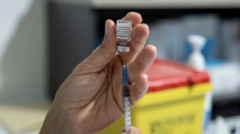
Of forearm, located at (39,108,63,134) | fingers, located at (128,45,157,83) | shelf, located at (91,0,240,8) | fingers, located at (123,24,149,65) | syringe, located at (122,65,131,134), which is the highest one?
shelf, located at (91,0,240,8)

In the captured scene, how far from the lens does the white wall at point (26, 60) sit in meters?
1.38

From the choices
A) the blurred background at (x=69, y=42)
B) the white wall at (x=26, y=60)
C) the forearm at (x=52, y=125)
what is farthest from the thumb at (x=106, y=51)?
the white wall at (x=26, y=60)

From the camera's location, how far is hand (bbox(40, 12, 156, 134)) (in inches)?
28.4

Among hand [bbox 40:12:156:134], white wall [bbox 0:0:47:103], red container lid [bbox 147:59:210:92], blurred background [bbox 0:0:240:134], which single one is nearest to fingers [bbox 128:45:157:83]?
hand [bbox 40:12:156:134]

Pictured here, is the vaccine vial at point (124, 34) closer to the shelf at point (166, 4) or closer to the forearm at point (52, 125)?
the forearm at point (52, 125)

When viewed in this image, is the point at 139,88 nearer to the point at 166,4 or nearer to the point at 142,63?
the point at 142,63

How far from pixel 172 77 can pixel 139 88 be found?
205mm

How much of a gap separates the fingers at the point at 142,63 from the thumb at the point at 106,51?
4 centimetres

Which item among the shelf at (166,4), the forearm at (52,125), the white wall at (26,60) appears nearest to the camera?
the forearm at (52,125)

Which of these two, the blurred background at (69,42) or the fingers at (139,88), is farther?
the blurred background at (69,42)

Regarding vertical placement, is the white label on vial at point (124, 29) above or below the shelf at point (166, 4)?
below

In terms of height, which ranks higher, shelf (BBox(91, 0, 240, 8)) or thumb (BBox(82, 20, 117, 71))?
shelf (BBox(91, 0, 240, 8))

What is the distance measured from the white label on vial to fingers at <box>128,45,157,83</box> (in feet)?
0.13

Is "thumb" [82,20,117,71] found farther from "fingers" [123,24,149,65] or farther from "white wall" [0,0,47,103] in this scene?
"white wall" [0,0,47,103]
